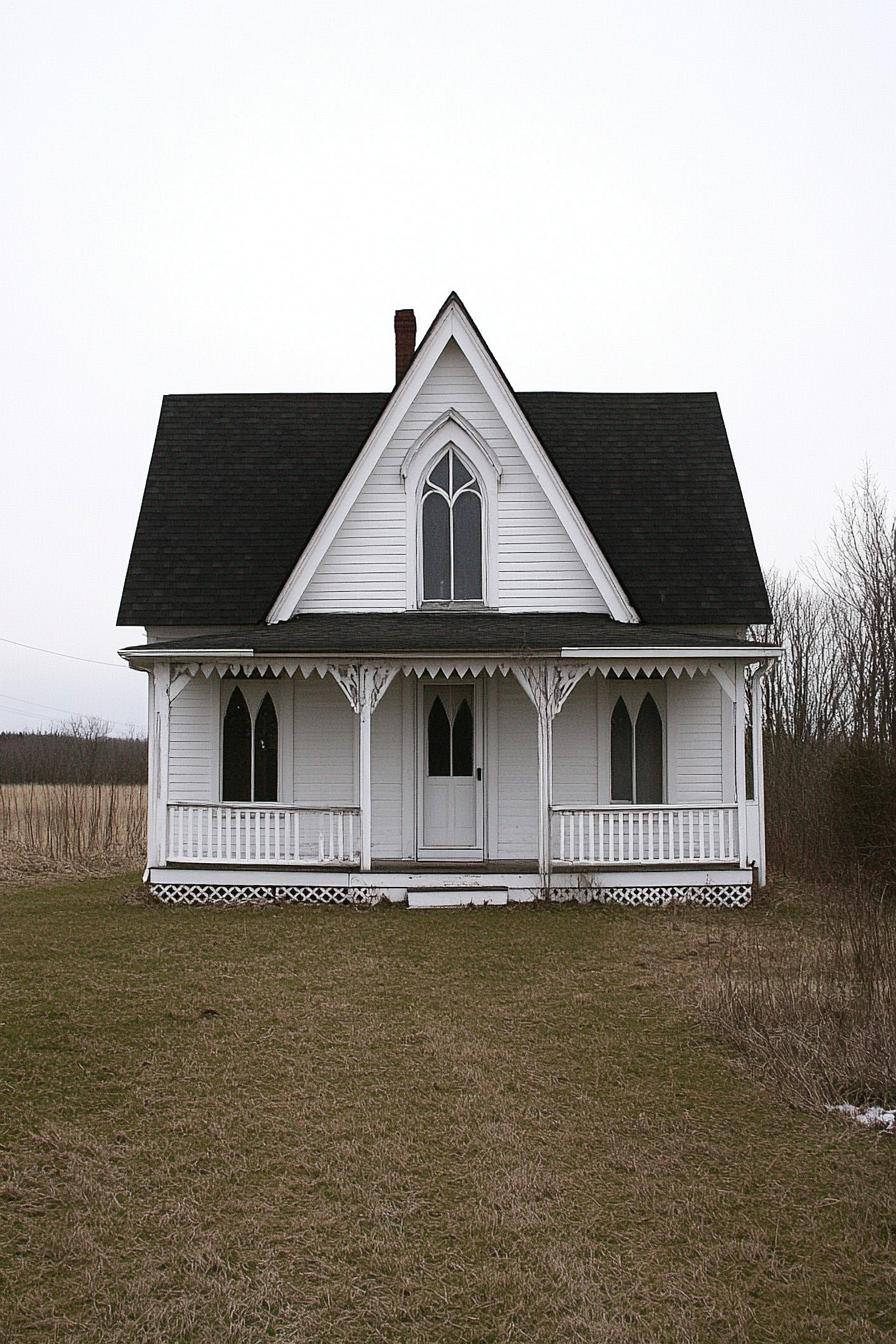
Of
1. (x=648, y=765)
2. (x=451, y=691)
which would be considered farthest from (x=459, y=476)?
(x=648, y=765)

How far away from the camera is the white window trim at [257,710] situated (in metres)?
18.5

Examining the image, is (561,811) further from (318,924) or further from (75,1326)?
(75,1326)

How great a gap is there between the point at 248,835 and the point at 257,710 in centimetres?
234

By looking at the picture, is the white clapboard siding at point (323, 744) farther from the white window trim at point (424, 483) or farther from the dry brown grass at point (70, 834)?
the dry brown grass at point (70, 834)

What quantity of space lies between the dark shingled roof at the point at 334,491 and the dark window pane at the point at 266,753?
1458mm

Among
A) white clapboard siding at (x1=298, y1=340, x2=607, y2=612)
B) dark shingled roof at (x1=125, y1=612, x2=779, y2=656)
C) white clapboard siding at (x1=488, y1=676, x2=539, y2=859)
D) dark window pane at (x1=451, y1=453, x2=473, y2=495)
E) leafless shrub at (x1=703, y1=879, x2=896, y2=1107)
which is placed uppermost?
dark window pane at (x1=451, y1=453, x2=473, y2=495)

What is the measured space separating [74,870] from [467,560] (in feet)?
31.7

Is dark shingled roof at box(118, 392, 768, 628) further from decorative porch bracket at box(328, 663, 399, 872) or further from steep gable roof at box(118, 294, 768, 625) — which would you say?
decorative porch bracket at box(328, 663, 399, 872)

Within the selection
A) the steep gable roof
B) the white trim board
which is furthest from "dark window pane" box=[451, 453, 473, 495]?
the steep gable roof

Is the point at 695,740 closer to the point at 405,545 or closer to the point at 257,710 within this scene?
the point at 405,545

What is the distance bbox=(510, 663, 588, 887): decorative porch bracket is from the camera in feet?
53.9

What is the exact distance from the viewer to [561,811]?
1650 cm

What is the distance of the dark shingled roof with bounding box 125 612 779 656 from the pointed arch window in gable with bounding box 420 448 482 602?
0.51 metres

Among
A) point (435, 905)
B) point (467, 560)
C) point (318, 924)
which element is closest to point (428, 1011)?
point (318, 924)
